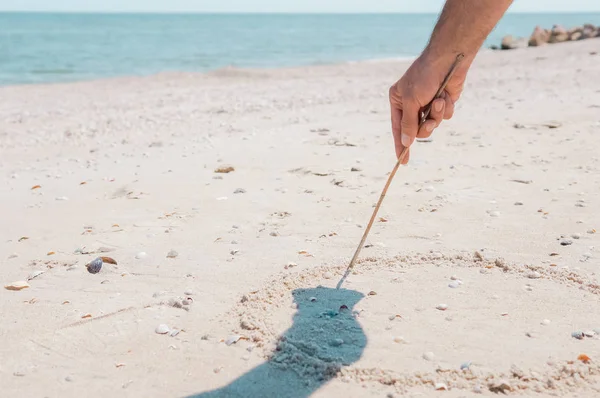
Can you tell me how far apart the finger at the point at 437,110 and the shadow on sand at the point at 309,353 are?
88 cm

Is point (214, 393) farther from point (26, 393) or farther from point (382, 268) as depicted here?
point (382, 268)

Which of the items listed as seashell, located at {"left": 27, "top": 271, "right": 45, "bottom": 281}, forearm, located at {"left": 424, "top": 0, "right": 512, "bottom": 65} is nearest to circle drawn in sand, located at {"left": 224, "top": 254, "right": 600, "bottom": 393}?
forearm, located at {"left": 424, "top": 0, "right": 512, "bottom": 65}

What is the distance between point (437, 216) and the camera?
4.01m

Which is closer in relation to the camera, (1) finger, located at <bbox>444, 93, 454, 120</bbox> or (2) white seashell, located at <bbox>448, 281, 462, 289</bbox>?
(1) finger, located at <bbox>444, 93, 454, 120</bbox>

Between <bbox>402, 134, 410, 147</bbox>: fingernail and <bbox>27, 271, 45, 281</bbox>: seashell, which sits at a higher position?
<bbox>402, 134, 410, 147</bbox>: fingernail

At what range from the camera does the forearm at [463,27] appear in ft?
7.31

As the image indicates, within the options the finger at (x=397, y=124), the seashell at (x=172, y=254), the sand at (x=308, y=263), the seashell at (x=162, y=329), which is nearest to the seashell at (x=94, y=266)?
the sand at (x=308, y=263)

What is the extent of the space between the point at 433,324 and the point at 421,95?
0.92m

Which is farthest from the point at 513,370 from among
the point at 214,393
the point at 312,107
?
the point at 312,107

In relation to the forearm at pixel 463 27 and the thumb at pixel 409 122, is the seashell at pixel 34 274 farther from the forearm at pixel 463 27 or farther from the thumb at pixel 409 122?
the forearm at pixel 463 27

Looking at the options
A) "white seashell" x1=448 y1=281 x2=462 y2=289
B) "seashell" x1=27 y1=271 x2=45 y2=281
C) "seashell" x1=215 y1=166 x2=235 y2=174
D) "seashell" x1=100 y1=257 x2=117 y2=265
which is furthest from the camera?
"seashell" x1=215 y1=166 x2=235 y2=174

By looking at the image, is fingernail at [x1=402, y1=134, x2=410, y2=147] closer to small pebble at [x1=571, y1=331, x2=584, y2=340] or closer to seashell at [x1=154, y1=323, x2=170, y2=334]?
small pebble at [x1=571, y1=331, x2=584, y2=340]

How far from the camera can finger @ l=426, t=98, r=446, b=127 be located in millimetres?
2438

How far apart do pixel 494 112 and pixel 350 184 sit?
3202 millimetres
